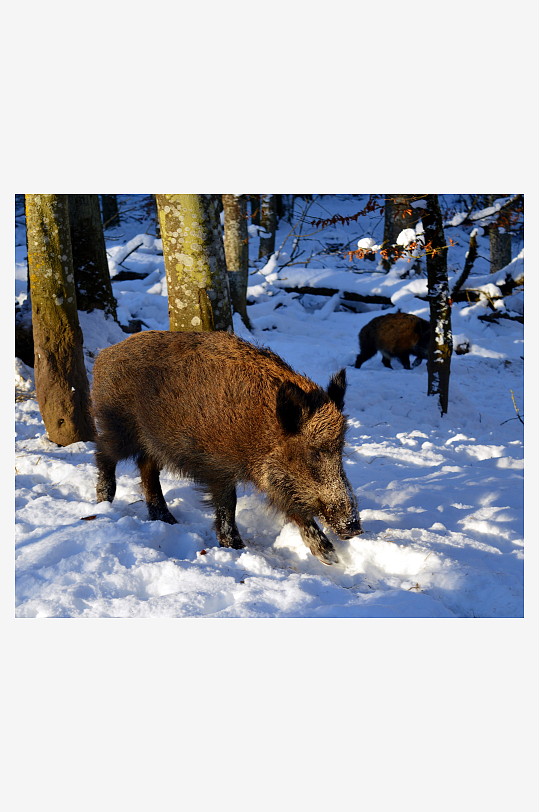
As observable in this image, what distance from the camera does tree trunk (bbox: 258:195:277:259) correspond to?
616 inches

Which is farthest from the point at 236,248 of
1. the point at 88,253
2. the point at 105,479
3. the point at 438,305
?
the point at 105,479

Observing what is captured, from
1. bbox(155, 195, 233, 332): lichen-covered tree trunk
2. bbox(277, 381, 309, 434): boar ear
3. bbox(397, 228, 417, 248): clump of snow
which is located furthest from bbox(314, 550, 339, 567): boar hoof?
bbox(397, 228, 417, 248): clump of snow

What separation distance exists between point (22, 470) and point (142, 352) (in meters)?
1.76

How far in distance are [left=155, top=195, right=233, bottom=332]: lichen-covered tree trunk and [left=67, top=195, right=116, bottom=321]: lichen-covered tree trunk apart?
10.00 feet

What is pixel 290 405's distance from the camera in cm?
316

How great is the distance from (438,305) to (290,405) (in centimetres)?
539

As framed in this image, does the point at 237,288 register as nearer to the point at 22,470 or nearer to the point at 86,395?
the point at 86,395

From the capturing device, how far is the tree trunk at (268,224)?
1563 centimetres

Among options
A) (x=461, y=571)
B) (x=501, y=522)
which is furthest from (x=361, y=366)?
(x=461, y=571)

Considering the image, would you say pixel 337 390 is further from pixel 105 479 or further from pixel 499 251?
pixel 499 251

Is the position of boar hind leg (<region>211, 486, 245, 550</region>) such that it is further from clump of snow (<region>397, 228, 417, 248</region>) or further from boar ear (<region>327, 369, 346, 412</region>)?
clump of snow (<region>397, 228, 417, 248</region>)

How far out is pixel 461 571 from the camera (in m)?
3.00

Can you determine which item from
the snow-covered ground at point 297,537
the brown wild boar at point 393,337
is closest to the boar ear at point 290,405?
the snow-covered ground at point 297,537

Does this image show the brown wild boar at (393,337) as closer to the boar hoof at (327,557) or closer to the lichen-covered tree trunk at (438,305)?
the lichen-covered tree trunk at (438,305)
